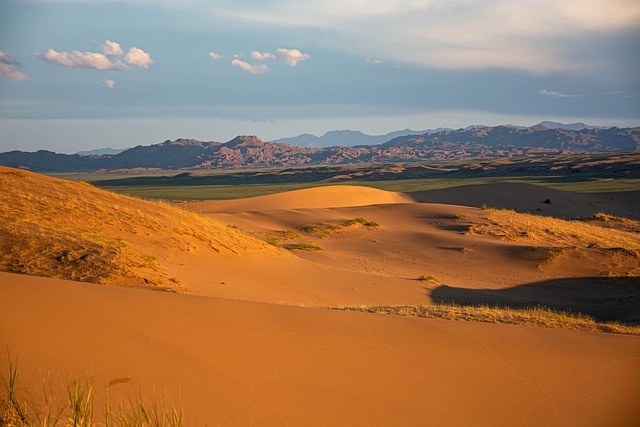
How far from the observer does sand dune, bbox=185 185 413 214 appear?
3909cm

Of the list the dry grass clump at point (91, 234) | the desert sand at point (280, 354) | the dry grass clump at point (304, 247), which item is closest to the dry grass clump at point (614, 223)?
the dry grass clump at point (304, 247)

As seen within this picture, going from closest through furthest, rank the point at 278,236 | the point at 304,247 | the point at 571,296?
the point at 571,296 → the point at 304,247 → the point at 278,236

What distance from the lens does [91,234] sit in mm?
13352

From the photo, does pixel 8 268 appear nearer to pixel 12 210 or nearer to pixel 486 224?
pixel 12 210

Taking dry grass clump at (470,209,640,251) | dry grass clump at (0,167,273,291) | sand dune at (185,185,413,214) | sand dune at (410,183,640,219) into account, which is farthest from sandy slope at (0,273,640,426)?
sand dune at (410,183,640,219)

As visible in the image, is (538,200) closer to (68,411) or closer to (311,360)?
(311,360)

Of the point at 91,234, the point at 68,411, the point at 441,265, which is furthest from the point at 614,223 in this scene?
the point at 68,411

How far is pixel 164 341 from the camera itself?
6.21 metres

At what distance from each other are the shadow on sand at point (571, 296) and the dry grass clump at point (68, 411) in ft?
34.1

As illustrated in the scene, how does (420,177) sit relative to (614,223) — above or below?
above

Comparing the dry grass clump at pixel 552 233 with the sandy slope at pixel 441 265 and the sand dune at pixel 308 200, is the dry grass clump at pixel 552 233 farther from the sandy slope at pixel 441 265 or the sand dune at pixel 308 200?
the sand dune at pixel 308 200

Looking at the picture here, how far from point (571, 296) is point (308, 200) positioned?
93.0 feet

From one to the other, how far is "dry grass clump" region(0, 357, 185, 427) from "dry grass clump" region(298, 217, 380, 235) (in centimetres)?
2258

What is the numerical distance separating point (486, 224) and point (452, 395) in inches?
942
